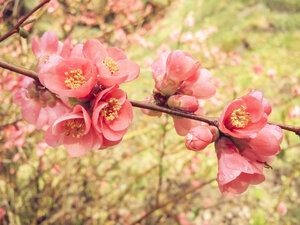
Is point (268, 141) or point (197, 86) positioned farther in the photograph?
point (197, 86)

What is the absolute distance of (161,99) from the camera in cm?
60

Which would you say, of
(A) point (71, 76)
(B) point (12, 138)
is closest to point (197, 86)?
(A) point (71, 76)

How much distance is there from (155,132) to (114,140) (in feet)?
7.71

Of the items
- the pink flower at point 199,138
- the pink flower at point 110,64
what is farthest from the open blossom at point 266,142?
the pink flower at point 110,64

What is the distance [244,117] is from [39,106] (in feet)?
1.75

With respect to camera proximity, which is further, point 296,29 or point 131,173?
point 296,29

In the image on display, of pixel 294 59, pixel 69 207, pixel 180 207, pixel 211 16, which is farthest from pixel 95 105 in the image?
pixel 211 16

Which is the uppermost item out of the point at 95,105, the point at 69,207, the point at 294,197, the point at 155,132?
the point at 95,105

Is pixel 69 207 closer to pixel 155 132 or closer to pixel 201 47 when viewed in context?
pixel 155 132

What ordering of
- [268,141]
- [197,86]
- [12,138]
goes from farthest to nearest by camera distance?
[12,138] → [197,86] → [268,141]

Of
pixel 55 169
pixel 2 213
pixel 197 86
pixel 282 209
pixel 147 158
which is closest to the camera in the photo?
pixel 197 86

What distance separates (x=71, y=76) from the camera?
0.53 m

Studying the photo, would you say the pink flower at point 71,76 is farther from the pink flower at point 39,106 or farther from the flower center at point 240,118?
the flower center at point 240,118

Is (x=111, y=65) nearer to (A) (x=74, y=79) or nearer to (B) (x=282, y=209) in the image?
(A) (x=74, y=79)
